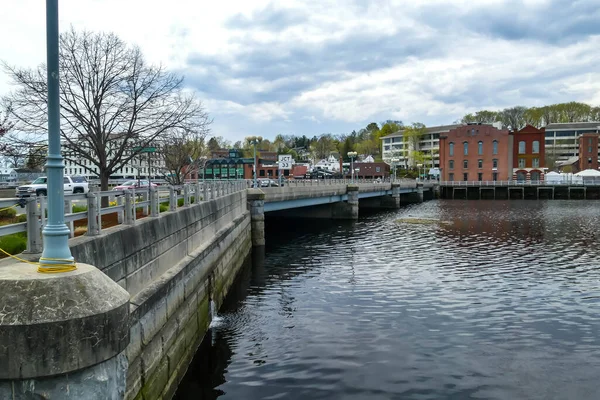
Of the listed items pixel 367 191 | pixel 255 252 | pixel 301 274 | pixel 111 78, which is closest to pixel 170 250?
pixel 301 274

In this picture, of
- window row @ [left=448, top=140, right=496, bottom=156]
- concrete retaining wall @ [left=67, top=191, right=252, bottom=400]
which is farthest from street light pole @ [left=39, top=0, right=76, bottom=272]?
window row @ [left=448, top=140, right=496, bottom=156]

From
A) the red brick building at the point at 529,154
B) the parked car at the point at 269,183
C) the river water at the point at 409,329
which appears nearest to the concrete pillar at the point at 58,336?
the river water at the point at 409,329

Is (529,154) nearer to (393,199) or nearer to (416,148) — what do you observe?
(393,199)

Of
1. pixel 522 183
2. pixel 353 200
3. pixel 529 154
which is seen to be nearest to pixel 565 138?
pixel 529 154

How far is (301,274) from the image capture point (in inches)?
1015

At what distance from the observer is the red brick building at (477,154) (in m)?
114

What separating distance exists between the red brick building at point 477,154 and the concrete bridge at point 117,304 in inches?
4074

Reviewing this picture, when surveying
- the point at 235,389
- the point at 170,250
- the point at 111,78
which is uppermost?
the point at 111,78

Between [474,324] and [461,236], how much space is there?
2483cm

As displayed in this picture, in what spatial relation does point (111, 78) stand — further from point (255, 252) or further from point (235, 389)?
point (235, 389)

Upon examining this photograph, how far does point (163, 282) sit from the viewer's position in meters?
11.8

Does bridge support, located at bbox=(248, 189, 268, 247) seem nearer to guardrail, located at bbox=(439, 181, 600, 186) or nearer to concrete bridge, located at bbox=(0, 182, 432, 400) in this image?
concrete bridge, located at bbox=(0, 182, 432, 400)

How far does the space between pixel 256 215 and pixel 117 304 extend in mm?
29952

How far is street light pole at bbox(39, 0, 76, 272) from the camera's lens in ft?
19.4
